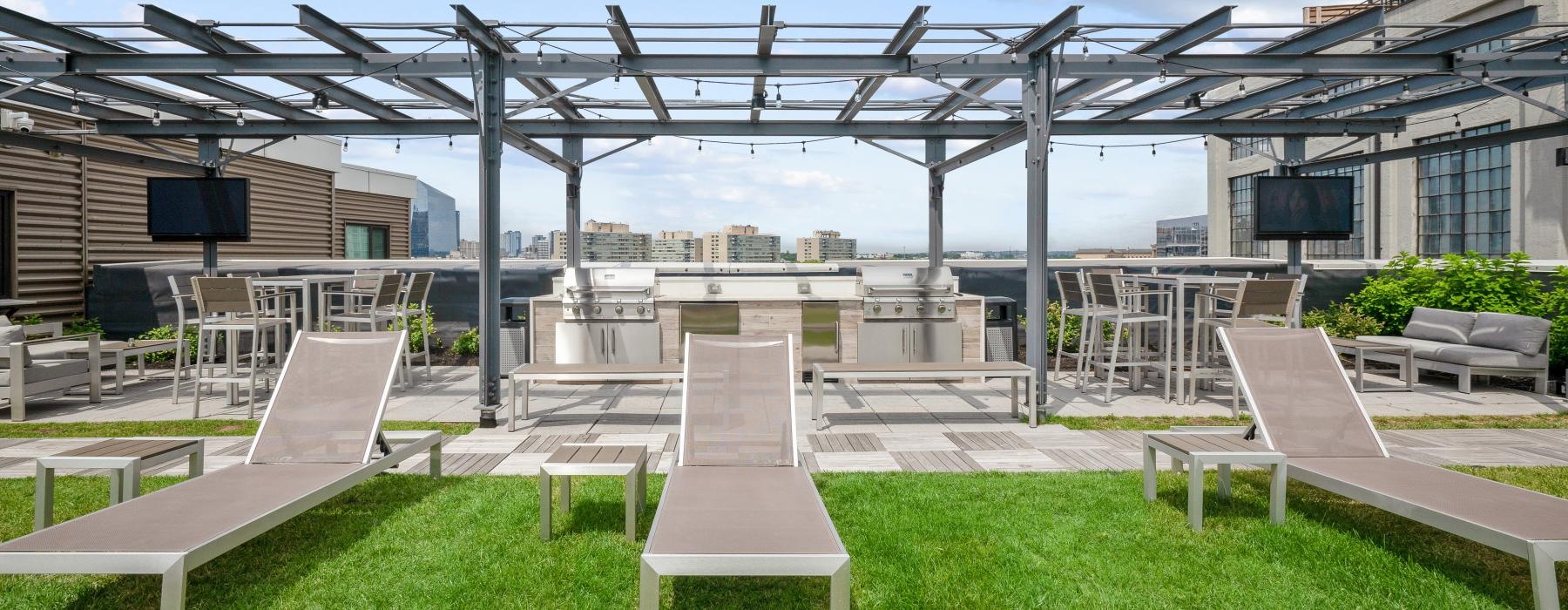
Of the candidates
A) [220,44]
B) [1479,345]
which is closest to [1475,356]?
[1479,345]

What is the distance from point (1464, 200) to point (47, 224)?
76.4 ft

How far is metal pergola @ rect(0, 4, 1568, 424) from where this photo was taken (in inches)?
261

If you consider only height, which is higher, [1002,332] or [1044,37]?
[1044,37]

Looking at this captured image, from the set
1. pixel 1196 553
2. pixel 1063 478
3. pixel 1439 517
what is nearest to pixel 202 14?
pixel 1063 478

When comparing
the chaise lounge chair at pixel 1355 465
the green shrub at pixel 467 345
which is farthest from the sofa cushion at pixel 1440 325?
the green shrub at pixel 467 345

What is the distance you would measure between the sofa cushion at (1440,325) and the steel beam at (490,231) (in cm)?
939

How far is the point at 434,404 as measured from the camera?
7520 mm

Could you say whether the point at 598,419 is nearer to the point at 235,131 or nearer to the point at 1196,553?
the point at 1196,553

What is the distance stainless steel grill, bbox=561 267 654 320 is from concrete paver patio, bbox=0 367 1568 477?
0.77m

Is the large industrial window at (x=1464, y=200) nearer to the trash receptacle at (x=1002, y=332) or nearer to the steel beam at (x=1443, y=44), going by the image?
the steel beam at (x=1443, y=44)

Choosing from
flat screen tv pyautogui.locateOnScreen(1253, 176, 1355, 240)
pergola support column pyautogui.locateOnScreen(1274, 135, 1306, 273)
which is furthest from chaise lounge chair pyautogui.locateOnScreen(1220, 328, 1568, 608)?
pergola support column pyautogui.locateOnScreen(1274, 135, 1306, 273)

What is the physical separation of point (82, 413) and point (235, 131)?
166 inches

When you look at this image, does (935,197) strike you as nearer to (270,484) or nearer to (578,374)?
(578,374)

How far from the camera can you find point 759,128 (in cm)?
1022
